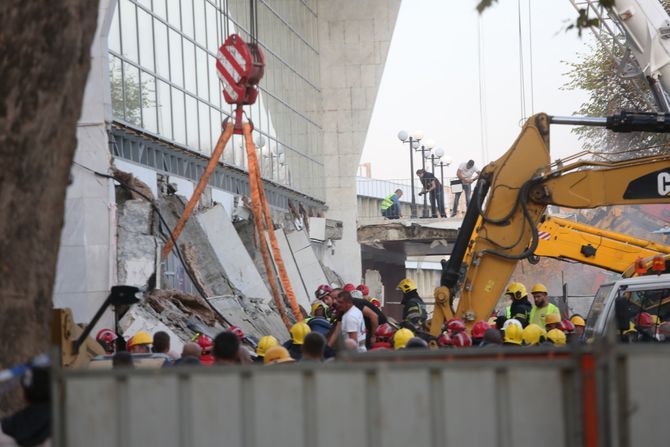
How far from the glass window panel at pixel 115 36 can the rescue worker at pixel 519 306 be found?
7695 mm

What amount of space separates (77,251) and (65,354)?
9052 mm

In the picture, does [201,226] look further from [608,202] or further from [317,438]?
[317,438]

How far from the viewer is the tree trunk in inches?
266

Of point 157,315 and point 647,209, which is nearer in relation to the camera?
point 157,315

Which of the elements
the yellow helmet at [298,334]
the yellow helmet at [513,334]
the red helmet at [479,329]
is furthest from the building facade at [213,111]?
the yellow helmet at [513,334]

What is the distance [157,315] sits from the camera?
66.9 ft

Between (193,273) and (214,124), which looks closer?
(193,273)

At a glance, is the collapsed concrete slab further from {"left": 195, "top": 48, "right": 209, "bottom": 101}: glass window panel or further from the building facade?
{"left": 195, "top": 48, "right": 209, "bottom": 101}: glass window panel

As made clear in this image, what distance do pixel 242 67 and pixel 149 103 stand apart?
605 centimetres

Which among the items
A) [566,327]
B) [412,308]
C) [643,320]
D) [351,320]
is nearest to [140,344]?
[351,320]

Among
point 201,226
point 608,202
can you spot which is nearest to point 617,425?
point 608,202

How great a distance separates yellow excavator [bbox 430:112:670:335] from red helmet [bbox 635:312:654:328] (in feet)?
8.76

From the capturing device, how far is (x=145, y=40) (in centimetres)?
2486

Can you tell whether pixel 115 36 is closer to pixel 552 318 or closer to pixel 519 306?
pixel 519 306
